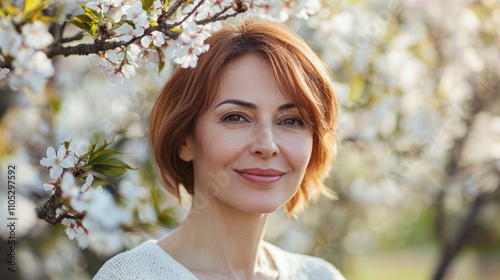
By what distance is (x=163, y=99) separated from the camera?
1614 mm

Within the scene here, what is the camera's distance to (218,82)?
147 cm

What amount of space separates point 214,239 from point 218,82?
45 centimetres

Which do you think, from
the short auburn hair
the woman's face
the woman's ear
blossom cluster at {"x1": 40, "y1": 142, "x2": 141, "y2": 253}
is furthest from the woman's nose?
blossom cluster at {"x1": 40, "y1": 142, "x2": 141, "y2": 253}

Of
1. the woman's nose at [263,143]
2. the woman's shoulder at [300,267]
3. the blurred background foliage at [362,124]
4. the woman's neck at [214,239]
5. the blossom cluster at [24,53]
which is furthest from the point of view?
the blurred background foliage at [362,124]

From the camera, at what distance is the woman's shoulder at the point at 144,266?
4.63 ft

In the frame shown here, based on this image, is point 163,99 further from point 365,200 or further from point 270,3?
point 365,200

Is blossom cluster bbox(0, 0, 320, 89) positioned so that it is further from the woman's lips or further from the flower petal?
the woman's lips

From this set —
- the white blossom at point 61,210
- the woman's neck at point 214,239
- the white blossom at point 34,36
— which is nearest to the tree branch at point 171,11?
the white blossom at point 34,36

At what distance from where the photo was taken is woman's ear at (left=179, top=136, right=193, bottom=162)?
5.21ft

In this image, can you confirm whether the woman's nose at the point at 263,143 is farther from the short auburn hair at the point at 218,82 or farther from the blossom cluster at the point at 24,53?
the blossom cluster at the point at 24,53

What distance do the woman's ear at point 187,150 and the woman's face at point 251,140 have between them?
8cm

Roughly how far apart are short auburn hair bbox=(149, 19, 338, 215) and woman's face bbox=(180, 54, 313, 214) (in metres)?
0.03

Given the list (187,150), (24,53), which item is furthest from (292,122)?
(24,53)

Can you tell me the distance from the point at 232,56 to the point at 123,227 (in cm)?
82
